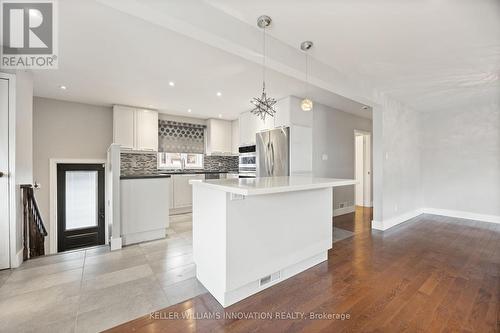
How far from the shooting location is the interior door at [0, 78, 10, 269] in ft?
7.68

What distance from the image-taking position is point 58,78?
3246mm

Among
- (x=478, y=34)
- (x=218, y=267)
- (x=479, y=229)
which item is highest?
(x=478, y=34)

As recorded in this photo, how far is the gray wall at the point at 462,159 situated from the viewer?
14.3 feet

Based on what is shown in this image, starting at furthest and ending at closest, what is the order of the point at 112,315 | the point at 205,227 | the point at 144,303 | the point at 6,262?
the point at 6,262 → the point at 205,227 → the point at 144,303 → the point at 112,315

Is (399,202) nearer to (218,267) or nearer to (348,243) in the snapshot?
(348,243)

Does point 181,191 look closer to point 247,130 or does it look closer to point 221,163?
point 221,163

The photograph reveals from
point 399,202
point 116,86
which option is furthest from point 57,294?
point 399,202

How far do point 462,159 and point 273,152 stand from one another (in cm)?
427

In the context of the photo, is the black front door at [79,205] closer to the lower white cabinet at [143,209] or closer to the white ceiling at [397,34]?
the lower white cabinet at [143,209]

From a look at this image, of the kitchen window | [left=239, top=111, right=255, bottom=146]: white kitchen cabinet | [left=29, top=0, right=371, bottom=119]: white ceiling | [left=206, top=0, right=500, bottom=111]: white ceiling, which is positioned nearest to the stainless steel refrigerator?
[left=239, top=111, right=255, bottom=146]: white kitchen cabinet

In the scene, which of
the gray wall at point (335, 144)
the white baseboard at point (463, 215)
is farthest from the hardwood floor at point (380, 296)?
the gray wall at point (335, 144)

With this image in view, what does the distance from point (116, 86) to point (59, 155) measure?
83.3 inches

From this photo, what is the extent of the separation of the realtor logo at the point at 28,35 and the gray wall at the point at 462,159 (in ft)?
22.7

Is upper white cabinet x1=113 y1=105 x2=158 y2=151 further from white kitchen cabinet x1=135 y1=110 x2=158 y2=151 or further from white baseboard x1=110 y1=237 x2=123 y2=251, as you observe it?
white baseboard x1=110 y1=237 x2=123 y2=251
